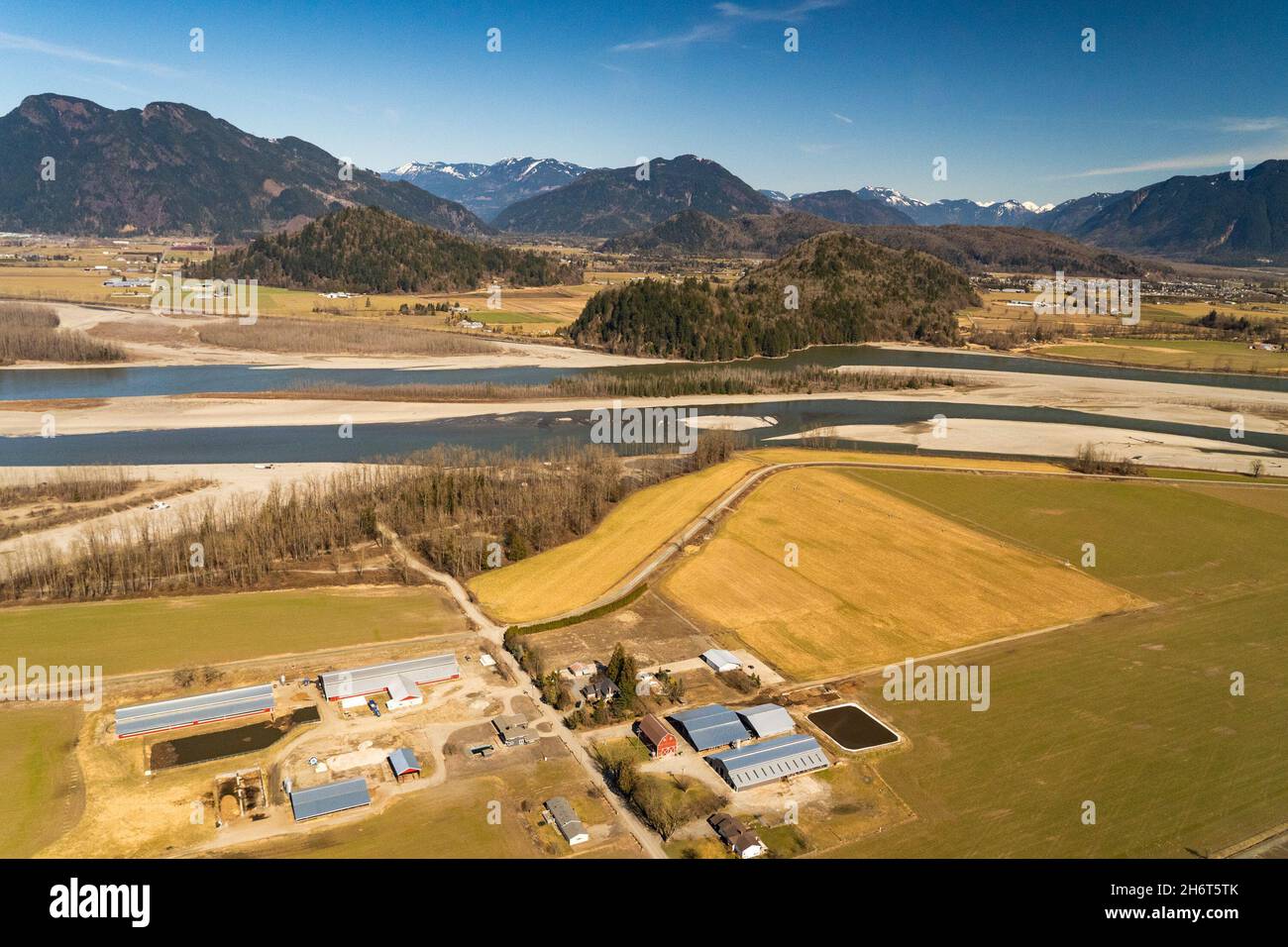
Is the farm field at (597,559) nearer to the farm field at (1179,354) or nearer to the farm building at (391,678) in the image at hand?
the farm building at (391,678)

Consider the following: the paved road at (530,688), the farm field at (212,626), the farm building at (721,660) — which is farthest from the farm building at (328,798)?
the farm building at (721,660)

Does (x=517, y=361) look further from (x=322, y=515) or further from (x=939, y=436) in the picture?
(x=322, y=515)

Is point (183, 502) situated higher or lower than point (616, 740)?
higher

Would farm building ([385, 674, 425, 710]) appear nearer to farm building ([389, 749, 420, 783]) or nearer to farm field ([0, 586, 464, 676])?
farm building ([389, 749, 420, 783])

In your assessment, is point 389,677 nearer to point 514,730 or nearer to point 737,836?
point 514,730
